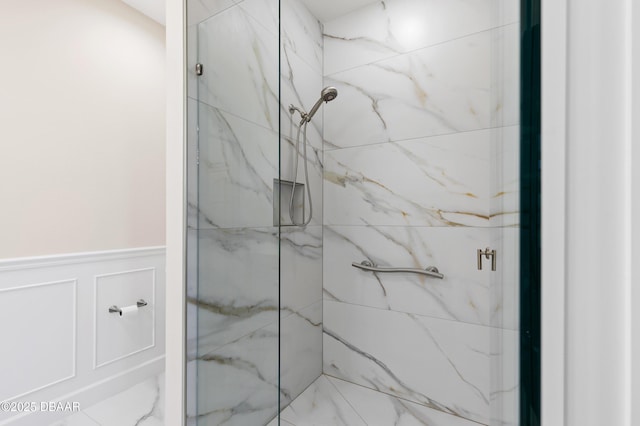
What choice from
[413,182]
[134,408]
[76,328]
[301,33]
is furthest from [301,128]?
[134,408]

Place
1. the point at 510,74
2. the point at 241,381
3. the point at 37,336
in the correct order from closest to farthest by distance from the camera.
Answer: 1. the point at 510,74
2. the point at 241,381
3. the point at 37,336

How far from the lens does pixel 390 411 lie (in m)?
1.59

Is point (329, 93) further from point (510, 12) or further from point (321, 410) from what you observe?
point (321, 410)

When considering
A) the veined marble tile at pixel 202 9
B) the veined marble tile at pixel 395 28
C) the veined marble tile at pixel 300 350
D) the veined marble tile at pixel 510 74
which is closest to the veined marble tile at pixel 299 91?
the veined marble tile at pixel 395 28

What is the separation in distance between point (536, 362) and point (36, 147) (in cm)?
211

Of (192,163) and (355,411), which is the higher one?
(192,163)

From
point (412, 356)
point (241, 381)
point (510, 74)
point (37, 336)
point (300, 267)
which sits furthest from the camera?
point (300, 267)

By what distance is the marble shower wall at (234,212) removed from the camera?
40.9 inches

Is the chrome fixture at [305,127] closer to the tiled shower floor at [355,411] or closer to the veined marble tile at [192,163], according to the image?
the veined marble tile at [192,163]

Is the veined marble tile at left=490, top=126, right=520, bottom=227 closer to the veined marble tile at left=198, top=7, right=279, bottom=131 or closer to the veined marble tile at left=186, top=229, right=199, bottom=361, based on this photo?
the veined marble tile at left=198, top=7, right=279, bottom=131

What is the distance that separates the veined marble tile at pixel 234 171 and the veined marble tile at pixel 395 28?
43.3 inches

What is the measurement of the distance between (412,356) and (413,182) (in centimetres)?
93

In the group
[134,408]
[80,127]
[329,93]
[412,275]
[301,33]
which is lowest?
[134,408]
